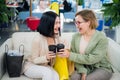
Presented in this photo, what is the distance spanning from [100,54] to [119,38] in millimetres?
1665

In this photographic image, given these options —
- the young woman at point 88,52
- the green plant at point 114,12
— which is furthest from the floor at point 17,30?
the young woman at point 88,52

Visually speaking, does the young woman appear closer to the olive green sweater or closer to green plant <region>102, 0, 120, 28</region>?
the olive green sweater

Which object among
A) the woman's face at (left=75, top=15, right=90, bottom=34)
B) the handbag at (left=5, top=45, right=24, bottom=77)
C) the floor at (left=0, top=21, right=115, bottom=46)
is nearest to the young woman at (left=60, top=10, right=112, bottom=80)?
the woman's face at (left=75, top=15, right=90, bottom=34)

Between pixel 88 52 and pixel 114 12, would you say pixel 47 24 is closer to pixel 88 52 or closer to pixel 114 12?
pixel 88 52

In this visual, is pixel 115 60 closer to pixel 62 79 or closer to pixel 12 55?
pixel 62 79

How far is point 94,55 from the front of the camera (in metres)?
2.75

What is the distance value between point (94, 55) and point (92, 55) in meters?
0.02

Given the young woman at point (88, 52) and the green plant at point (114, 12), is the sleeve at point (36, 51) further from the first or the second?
the green plant at point (114, 12)

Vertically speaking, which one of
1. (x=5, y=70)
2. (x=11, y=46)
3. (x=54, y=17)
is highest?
(x=54, y=17)

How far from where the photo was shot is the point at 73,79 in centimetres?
272

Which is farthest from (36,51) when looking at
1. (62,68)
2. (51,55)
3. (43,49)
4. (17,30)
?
(17,30)

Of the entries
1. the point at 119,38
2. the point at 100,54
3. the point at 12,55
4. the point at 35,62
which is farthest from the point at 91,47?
the point at 119,38

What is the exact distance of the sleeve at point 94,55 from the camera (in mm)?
2734

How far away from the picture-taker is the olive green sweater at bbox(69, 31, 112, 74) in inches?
108
